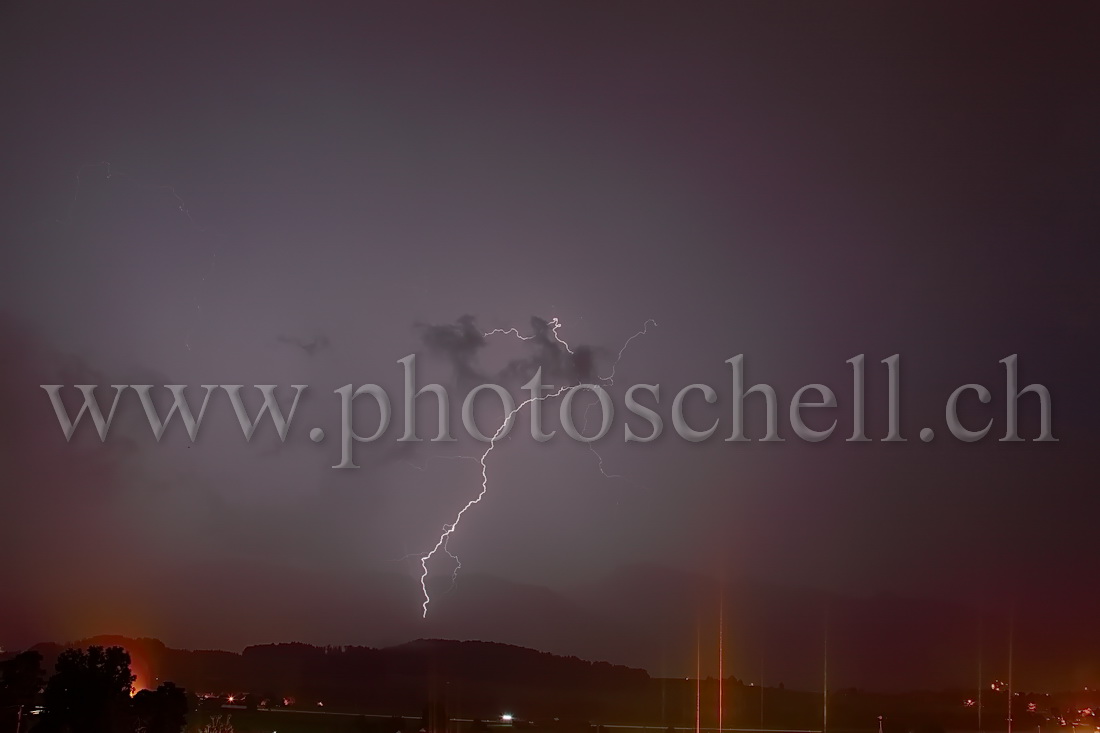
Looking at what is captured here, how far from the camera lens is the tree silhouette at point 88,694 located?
1909 cm

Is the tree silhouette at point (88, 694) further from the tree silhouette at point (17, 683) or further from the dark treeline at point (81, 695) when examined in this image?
the tree silhouette at point (17, 683)

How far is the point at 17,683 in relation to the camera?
63.4 ft

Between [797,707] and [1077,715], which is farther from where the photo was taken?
[797,707]

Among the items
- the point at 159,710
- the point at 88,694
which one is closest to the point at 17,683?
the point at 88,694

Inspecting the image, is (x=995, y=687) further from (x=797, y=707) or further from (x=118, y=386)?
(x=118, y=386)

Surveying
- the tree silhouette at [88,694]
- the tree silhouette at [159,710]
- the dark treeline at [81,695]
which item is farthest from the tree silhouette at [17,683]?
the tree silhouette at [159,710]

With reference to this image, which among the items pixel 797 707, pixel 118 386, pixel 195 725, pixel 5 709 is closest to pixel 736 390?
pixel 118 386

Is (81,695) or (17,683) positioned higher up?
(17,683)

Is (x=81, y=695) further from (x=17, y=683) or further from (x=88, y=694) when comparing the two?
(x=17, y=683)

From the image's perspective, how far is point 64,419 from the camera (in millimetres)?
16625

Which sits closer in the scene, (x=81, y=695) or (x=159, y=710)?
(x=81, y=695)

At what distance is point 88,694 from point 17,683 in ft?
4.58

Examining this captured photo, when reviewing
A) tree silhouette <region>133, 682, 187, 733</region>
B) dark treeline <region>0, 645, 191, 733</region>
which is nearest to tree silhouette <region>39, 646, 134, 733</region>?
dark treeline <region>0, 645, 191, 733</region>

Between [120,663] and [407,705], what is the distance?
67.7 feet
